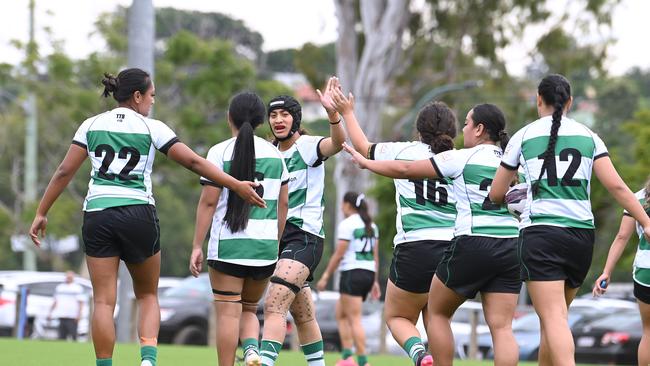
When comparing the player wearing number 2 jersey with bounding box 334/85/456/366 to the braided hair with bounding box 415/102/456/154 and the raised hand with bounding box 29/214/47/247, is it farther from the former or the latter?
the raised hand with bounding box 29/214/47/247

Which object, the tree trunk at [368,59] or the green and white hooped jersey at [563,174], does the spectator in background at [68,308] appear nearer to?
the tree trunk at [368,59]

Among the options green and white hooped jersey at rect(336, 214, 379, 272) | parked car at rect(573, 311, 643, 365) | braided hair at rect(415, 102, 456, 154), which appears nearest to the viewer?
braided hair at rect(415, 102, 456, 154)

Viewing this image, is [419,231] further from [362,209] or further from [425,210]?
[362,209]

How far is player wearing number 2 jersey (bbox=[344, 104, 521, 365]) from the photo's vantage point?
8.13 m

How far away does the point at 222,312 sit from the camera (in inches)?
340

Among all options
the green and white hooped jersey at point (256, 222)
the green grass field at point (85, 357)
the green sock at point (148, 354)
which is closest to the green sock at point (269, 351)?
the green and white hooped jersey at point (256, 222)

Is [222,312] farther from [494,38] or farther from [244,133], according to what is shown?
[494,38]

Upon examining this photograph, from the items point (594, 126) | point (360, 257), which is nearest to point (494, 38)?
point (360, 257)

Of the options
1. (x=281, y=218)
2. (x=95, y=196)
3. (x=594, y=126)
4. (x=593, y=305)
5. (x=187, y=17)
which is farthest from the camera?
(x=594, y=126)

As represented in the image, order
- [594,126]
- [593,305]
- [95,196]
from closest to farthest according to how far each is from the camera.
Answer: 1. [95,196]
2. [593,305]
3. [594,126]

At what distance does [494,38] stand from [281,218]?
91.8 ft

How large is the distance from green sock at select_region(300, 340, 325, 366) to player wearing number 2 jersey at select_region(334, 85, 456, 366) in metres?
0.60

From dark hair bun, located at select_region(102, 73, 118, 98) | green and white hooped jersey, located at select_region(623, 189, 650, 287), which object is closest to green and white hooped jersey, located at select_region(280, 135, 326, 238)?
dark hair bun, located at select_region(102, 73, 118, 98)

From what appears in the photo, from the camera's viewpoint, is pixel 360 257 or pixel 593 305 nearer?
pixel 360 257
